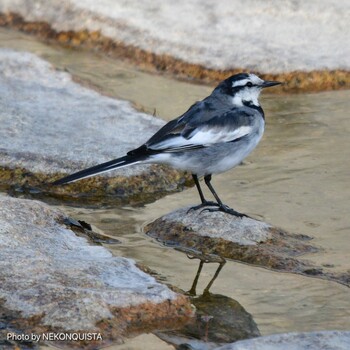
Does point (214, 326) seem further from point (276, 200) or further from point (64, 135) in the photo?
point (64, 135)

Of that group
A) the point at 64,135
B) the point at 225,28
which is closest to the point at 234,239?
the point at 64,135

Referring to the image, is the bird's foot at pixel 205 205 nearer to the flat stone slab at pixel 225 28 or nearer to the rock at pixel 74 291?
the rock at pixel 74 291

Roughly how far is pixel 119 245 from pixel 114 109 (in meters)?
3.25

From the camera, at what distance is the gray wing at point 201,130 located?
8086mm

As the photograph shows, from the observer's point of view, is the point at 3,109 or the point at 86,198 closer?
the point at 86,198

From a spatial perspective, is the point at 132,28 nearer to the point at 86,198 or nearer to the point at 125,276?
the point at 86,198

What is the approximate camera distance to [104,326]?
6.11 meters

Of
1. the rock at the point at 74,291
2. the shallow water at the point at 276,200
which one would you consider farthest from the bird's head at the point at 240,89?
the rock at the point at 74,291

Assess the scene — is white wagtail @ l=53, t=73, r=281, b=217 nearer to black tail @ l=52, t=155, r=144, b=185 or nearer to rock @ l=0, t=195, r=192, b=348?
black tail @ l=52, t=155, r=144, b=185

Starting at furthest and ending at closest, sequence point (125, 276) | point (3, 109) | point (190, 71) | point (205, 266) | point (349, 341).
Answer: point (190, 71) < point (3, 109) < point (205, 266) < point (125, 276) < point (349, 341)

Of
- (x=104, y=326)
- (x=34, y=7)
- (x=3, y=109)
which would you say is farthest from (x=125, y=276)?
(x=34, y=7)

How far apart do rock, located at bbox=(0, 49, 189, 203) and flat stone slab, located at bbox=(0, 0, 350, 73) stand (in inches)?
66.7

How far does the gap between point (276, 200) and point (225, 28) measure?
5.02 meters

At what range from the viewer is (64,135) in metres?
10.0
